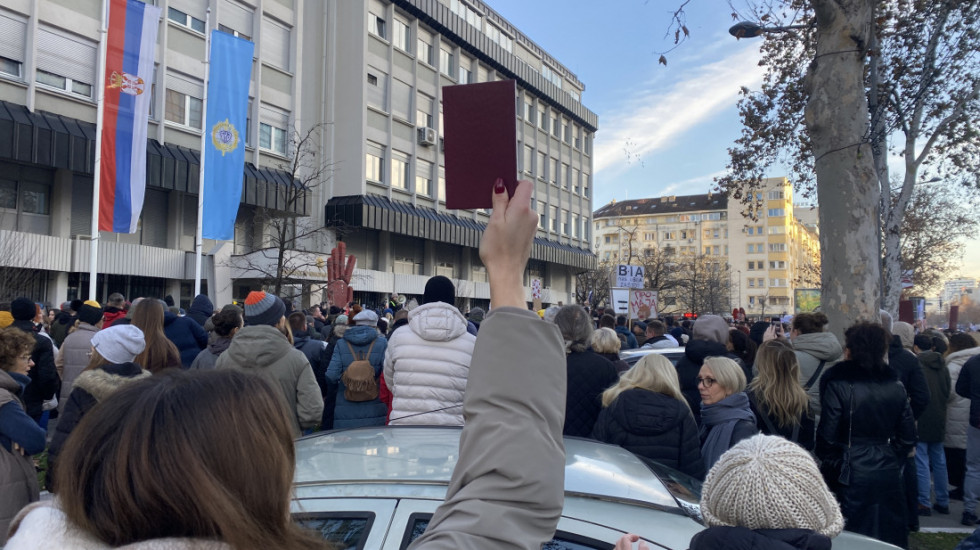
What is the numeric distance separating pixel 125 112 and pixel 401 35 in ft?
71.6

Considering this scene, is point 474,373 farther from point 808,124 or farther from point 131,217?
point 131,217

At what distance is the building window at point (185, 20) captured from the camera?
1046 inches

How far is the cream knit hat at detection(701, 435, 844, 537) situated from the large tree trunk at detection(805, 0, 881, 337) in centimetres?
689

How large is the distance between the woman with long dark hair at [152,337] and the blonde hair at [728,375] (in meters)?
3.97

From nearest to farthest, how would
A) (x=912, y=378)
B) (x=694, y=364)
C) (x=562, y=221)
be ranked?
1. (x=694, y=364)
2. (x=912, y=378)
3. (x=562, y=221)

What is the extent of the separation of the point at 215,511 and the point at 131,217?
20734mm

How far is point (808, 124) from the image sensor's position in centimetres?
863

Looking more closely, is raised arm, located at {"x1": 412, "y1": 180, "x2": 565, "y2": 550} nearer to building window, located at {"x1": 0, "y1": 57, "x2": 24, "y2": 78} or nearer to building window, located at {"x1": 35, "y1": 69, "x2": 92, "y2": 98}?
building window, located at {"x1": 0, "y1": 57, "x2": 24, "y2": 78}

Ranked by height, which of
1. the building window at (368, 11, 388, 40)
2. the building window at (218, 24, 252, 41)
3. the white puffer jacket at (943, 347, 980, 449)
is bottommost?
the white puffer jacket at (943, 347, 980, 449)

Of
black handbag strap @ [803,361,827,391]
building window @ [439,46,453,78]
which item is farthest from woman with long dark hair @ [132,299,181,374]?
building window @ [439,46,453,78]

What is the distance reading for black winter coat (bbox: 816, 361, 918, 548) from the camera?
5082 mm

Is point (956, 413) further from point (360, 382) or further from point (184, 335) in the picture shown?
point (184, 335)

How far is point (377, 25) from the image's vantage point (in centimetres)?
3634

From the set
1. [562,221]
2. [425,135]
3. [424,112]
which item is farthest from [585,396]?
[562,221]
